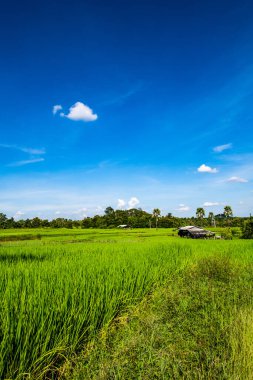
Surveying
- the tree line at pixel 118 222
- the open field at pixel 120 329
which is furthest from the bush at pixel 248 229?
the tree line at pixel 118 222

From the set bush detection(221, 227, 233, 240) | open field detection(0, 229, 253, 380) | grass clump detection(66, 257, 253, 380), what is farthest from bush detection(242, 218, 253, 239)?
open field detection(0, 229, 253, 380)

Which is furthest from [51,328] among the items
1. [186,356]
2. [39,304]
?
[186,356]

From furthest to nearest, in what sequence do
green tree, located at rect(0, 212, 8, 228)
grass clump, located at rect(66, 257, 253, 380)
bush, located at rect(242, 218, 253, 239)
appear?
green tree, located at rect(0, 212, 8, 228)
bush, located at rect(242, 218, 253, 239)
grass clump, located at rect(66, 257, 253, 380)

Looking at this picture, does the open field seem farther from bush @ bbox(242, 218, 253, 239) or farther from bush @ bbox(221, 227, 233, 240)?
bush @ bbox(221, 227, 233, 240)

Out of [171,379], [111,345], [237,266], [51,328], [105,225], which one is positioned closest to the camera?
[171,379]

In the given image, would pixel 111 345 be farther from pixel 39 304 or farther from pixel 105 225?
pixel 105 225

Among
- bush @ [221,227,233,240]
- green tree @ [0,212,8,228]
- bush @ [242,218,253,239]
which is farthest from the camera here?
green tree @ [0,212,8,228]

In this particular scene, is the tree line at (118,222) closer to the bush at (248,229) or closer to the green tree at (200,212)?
the green tree at (200,212)

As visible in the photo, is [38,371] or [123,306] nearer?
[38,371]

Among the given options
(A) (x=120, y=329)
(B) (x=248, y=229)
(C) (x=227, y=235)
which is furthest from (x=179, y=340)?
(C) (x=227, y=235)

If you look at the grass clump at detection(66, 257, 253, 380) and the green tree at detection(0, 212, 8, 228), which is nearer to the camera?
the grass clump at detection(66, 257, 253, 380)

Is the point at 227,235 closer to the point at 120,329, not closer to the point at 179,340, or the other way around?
the point at 120,329

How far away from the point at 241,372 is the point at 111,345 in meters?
1.44

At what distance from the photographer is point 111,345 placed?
10.2 feet
